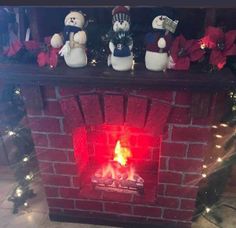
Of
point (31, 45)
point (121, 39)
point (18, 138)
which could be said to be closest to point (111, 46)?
point (121, 39)

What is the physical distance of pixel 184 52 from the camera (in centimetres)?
134

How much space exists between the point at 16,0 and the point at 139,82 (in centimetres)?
61

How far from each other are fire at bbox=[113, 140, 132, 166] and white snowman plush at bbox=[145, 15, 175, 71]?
68cm

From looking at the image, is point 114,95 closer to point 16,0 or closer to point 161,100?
point 161,100

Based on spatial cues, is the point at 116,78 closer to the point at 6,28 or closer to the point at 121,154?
the point at 121,154

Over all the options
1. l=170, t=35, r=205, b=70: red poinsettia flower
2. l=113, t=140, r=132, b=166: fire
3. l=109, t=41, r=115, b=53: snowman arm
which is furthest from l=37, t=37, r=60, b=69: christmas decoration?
l=113, t=140, r=132, b=166: fire

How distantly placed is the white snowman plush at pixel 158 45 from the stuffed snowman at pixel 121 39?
0.09 meters

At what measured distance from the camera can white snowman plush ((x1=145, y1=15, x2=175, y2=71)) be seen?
1.32 metres

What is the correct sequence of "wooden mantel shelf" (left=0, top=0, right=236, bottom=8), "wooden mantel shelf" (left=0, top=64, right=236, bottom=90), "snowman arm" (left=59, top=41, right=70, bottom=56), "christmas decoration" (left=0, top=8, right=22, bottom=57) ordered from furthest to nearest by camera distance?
"christmas decoration" (left=0, top=8, right=22, bottom=57)
"snowman arm" (left=59, top=41, right=70, bottom=56)
"wooden mantel shelf" (left=0, top=64, right=236, bottom=90)
"wooden mantel shelf" (left=0, top=0, right=236, bottom=8)

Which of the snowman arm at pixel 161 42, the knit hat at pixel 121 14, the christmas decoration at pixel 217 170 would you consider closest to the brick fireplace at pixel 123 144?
the christmas decoration at pixel 217 170

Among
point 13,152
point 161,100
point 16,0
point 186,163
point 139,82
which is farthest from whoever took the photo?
point 13,152

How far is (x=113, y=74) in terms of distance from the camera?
53.4 inches

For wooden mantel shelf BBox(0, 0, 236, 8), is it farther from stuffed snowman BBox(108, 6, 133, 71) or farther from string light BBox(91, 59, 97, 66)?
string light BBox(91, 59, 97, 66)

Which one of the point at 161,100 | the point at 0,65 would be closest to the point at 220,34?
the point at 161,100
